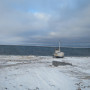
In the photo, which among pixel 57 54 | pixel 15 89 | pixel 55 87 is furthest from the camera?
pixel 57 54

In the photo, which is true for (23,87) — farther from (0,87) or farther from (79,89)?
(79,89)

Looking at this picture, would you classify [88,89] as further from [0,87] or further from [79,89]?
[0,87]

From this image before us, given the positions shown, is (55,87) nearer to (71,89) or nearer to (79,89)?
(71,89)

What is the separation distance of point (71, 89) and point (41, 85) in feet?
6.03

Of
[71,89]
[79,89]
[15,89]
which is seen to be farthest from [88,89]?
[15,89]

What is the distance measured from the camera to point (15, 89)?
588 cm

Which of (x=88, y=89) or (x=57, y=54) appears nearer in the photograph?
(x=88, y=89)

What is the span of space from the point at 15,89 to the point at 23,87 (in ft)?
1.61

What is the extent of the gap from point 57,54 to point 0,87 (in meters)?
18.9

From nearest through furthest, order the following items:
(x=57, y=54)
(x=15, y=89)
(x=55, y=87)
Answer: (x=15, y=89) → (x=55, y=87) → (x=57, y=54)

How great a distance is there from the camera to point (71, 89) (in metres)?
6.12

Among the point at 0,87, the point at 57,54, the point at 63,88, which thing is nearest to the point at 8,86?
the point at 0,87

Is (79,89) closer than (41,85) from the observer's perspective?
Yes

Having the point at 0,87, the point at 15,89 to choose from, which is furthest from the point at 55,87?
the point at 0,87
